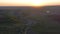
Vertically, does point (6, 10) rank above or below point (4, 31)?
above

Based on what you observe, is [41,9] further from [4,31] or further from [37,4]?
[4,31]

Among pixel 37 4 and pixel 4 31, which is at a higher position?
pixel 37 4

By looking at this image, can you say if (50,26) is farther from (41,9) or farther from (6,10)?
(6,10)

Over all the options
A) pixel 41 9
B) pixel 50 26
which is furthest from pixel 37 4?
pixel 50 26

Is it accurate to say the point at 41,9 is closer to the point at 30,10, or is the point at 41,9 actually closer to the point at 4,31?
the point at 30,10

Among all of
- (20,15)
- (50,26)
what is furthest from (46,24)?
(20,15)

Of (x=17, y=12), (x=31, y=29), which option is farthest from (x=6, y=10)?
(x=31, y=29)
